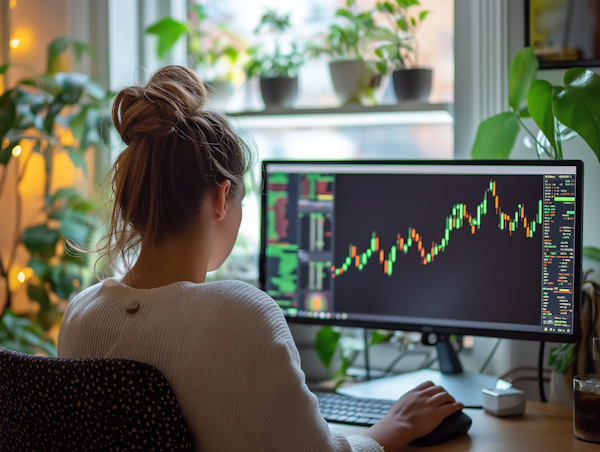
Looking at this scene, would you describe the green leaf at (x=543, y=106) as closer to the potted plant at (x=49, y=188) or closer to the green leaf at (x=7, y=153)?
the potted plant at (x=49, y=188)

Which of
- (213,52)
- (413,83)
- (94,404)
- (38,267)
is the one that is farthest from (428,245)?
A: (38,267)

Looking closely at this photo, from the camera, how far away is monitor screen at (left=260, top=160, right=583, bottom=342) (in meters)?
1.04

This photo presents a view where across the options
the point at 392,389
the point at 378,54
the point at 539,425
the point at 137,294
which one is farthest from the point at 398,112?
the point at 137,294

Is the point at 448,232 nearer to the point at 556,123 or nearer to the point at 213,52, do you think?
the point at 556,123

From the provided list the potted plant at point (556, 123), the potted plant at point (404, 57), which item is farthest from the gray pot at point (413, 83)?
the potted plant at point (556, 123)

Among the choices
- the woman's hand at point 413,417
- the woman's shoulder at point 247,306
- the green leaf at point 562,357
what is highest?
the woman's shoulder at point 247,306

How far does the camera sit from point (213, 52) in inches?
65.9

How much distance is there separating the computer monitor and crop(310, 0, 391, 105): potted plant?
1.30 feet

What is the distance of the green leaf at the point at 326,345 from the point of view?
1.38m

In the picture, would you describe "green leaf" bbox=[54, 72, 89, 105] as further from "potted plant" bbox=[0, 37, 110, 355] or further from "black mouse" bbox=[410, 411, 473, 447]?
"black mouse" bbox=[410, 411, 473, 447]

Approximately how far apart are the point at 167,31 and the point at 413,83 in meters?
0.68

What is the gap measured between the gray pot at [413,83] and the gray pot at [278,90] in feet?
0.90

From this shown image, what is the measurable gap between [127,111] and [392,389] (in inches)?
28.8

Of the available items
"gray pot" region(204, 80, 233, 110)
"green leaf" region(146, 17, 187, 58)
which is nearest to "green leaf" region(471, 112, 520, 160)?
"gray pot" region(204, 80, 233, 110)
